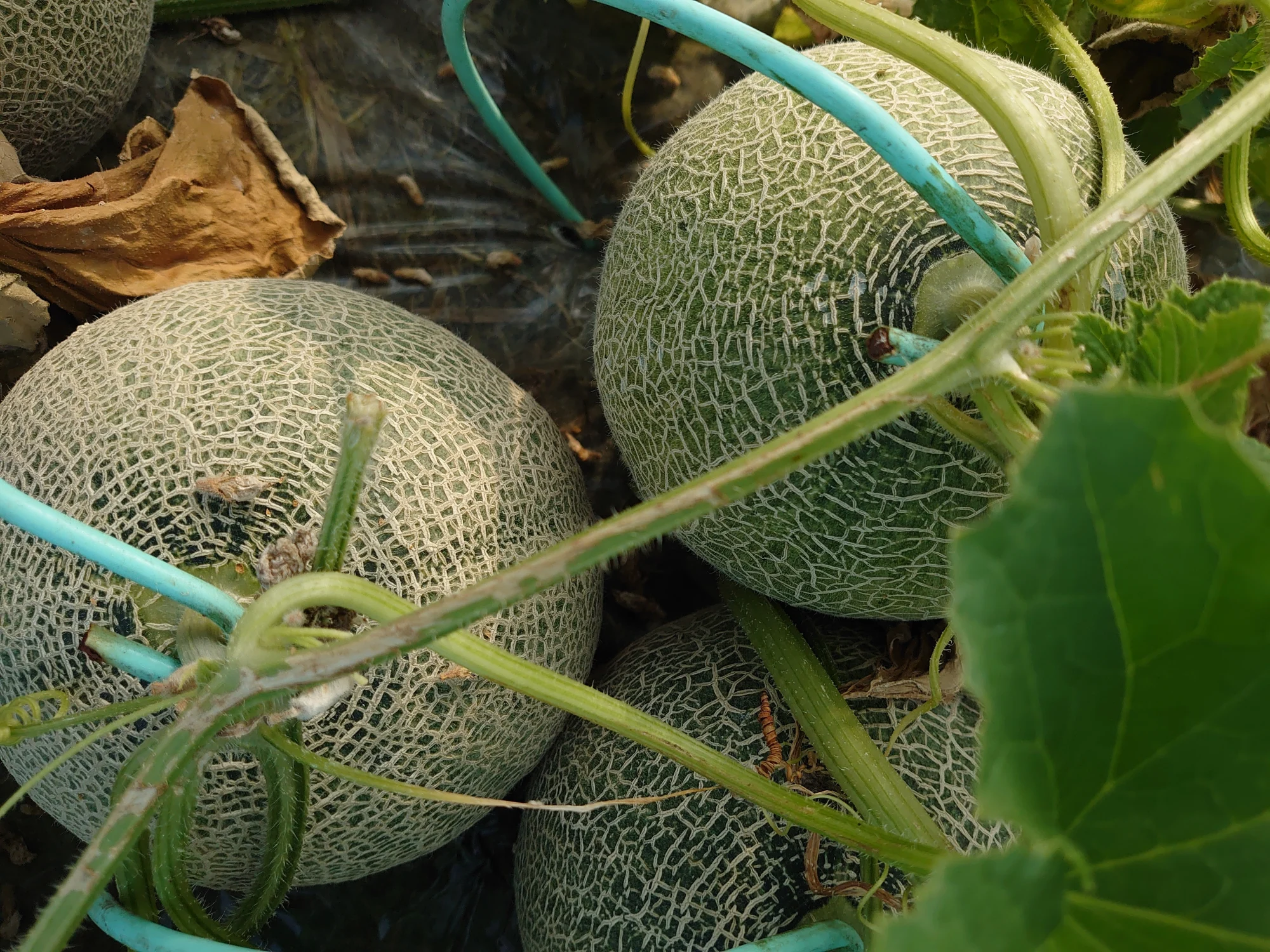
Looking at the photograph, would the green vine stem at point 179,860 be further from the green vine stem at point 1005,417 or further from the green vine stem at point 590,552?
the green vine stem at point 1005,417

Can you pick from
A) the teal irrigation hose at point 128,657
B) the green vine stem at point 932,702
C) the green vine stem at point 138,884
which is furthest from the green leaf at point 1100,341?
the green vine stem at point 138,884

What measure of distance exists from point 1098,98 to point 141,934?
3.69 ft

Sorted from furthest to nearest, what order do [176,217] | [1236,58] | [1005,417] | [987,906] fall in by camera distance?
[176,217], [1236,58], [1005,417], [987,906]

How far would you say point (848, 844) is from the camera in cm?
71

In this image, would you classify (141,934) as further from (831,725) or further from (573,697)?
(831,725)

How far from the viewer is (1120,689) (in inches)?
18.1

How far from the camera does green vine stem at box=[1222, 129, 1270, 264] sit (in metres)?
0.93

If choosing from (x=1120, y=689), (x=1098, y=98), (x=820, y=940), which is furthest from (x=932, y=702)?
(x=1098, y=98)

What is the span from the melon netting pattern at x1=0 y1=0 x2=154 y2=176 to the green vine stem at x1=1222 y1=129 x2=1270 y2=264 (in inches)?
50.2

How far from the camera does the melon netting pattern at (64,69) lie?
109cm

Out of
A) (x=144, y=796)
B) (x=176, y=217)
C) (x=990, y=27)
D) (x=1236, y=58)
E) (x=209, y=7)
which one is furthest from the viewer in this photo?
(x=209, y=7)

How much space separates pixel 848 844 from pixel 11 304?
A: 1108 mm

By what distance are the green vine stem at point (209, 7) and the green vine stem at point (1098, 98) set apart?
1055 mm

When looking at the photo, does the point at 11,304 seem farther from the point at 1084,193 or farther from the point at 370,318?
the point at 1084,193
